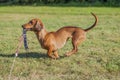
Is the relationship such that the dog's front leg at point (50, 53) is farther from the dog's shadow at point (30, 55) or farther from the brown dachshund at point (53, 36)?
the dog's shadow at point (30, 55)

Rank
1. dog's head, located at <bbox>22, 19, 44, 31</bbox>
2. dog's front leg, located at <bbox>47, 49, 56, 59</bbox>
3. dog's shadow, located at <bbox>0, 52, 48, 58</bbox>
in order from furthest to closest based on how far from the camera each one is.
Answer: dog's shadow, located at <bbox>0, 52, 48, 58</bbox> → dog's front leg, located at <bbox>47, 49, 56, 59</bbox> → dog's head, located at <bbox>22, 19, 44, 31</bbox>

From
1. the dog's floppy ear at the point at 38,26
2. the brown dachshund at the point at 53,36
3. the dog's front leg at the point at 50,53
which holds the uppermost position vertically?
the dog's floppy ear at the point at 38,26

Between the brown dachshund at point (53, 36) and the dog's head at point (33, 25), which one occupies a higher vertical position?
the dog's head at point (33, 25)

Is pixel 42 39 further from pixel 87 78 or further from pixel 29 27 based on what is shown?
pixel 87 78

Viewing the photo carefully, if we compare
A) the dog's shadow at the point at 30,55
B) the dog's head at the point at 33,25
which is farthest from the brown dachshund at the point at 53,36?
the dog's shadow at the point at 30,55

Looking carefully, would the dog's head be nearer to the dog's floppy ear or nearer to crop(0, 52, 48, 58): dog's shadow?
the dog's floppy ear

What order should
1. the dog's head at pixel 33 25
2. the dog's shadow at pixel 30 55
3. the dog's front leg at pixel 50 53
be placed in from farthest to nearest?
1. the dog's shadow at pixel 30 55
2. the dog's front leg at pixel 50 53
3. the dog's head at pixel 33 25

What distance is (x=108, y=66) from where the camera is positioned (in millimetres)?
6688

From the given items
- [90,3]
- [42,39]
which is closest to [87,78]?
[42,39]

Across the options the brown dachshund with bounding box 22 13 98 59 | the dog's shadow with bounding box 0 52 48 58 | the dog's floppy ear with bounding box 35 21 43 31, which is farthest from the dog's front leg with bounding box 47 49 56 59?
the dog's floppy ear with bounding box 35 21 43 31

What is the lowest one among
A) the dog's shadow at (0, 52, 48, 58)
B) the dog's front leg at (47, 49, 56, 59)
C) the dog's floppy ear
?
the dog's shadow at (0, 52, 48, 58)

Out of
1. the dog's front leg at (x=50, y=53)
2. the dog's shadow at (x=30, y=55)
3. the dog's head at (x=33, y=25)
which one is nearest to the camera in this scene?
the dog's head at (x=33, y=25)

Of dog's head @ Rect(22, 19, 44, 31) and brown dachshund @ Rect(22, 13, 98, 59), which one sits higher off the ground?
dog's head @ Rect(22, 19, 44, 31)

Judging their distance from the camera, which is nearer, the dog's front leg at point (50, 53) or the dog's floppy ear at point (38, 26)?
the dog's floppy ear at point (38, 26)
